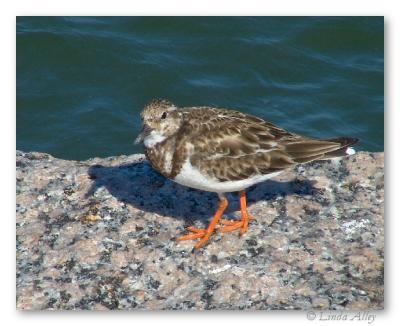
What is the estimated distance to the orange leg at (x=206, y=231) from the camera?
7.83m

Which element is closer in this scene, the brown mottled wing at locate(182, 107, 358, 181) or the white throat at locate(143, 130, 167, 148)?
the brown mottled wing at locate(182, 107, 358, 181)

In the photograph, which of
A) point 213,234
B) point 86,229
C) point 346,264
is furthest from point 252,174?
point 86,229

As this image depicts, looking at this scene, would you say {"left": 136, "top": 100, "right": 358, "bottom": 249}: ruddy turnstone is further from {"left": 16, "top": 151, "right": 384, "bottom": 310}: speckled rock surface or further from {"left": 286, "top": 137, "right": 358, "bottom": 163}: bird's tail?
{"left": 16, "top": 151, "right": 384, "bottom": 310}: speckled rock surface

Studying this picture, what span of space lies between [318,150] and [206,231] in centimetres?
168

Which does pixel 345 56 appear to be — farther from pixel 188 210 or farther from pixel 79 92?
pixel 188 210

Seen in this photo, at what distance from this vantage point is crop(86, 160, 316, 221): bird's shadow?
8445 millimetres

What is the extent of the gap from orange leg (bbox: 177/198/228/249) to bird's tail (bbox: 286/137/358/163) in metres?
1.02

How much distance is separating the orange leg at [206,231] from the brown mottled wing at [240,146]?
0.49m

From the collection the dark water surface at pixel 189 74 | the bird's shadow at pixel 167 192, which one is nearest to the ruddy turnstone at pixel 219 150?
the bird's shadow at pixel 167 192

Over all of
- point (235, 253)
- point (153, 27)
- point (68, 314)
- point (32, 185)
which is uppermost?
point (153, 27)

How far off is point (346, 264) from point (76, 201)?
3329 mm

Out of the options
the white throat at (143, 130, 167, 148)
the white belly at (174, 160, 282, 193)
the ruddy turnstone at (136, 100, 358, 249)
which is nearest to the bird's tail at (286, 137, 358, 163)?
the ruddy turnstone at (136, 100, 358, 249)

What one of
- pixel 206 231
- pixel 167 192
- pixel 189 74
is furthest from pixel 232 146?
pixel 189 74

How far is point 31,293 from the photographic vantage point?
23.5 feet
